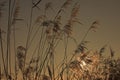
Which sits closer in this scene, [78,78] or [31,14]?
[31,14]

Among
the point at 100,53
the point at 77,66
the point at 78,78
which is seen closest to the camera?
the point at 77,66

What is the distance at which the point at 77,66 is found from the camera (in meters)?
6.90

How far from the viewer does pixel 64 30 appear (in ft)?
23.3

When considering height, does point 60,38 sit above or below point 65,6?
below

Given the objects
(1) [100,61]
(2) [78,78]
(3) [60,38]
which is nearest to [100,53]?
(1) [100,61]

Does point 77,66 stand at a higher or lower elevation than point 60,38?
lower

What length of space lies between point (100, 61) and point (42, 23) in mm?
2423

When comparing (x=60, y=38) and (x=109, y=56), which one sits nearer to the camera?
(x=60, y=38)

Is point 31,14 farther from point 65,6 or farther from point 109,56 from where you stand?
point 109,56

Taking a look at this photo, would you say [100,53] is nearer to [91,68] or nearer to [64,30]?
[91,68]

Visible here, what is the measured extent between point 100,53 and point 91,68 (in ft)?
1.72

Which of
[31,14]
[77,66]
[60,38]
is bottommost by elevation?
[77,66]

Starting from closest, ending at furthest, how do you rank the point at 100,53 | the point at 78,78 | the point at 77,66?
the point at 77,66 < the point at 78,78 < the point at 100,53

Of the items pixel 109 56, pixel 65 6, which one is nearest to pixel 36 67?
pixel 65 6
